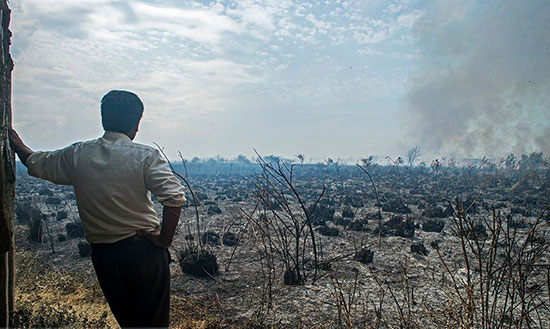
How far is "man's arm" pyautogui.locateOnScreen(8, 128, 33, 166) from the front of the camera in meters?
2.10

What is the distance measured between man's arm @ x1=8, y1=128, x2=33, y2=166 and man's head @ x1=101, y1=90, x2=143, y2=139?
556mm

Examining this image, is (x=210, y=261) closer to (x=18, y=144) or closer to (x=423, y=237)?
(x=18, y=144)

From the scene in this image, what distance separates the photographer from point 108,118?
2035mm

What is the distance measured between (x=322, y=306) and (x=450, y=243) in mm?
6547

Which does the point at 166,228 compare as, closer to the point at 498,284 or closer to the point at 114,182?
the point at 114,182

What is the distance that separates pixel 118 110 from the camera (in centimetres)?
204

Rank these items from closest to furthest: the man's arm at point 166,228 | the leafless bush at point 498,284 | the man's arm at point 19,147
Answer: the man's arm at point 166,228
the man's arm at point 19,147
the leafless bush at point 498,284

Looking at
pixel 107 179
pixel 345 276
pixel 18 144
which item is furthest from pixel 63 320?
pixel 345 276

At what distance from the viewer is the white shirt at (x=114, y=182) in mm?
1927

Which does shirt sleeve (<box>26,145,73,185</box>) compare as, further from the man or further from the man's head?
the man's head

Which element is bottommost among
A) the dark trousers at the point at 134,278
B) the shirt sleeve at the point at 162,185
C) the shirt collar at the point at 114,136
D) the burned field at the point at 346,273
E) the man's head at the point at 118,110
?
the burned field at the point at 346,273

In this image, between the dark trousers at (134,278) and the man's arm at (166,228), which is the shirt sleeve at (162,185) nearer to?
the man's arm at (166,228)

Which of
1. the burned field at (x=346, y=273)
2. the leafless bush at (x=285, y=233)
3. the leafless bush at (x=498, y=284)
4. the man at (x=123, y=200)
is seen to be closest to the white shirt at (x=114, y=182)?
the man at (x=123, y=200)

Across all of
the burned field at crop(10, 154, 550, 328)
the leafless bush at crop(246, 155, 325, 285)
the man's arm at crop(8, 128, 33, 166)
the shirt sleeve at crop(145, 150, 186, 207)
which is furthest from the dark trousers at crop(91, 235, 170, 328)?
the leafless bush at crop(246, 155, 325, 285)
